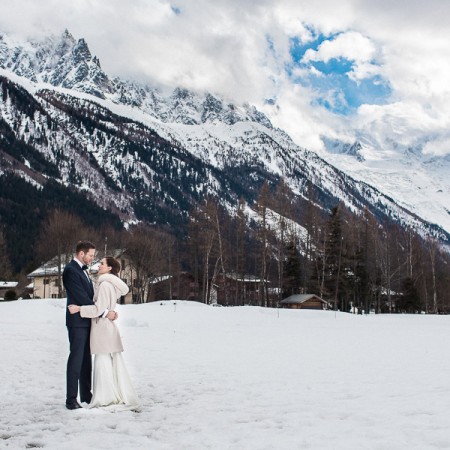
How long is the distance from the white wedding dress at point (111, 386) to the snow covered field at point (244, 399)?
0.23 meters

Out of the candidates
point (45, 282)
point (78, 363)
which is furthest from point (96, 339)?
point (45, 282)

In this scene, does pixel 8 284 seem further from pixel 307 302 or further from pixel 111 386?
pixel 111 386

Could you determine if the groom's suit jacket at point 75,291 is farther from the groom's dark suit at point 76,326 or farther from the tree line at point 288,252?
the tree line at point 288,252

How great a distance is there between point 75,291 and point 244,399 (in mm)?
3433

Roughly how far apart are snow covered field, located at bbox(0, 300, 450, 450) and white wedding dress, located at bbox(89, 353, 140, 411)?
228 millimetres

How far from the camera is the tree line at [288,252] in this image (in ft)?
175

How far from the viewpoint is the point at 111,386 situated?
8.00 metres

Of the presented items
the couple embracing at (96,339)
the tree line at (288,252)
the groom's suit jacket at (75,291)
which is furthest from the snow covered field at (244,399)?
the tree line at (288,252)

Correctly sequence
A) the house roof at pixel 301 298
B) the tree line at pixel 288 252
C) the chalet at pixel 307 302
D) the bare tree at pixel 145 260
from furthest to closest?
the bare tree at pixel 145 260
the chalet at pixel 307 302
the house roof at pixel 301 298
the tree line at pixel 288 252

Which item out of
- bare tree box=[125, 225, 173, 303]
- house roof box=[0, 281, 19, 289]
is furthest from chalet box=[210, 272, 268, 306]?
house roof box=[0, 281, 19, 289]

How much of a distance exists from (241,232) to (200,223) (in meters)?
5.35

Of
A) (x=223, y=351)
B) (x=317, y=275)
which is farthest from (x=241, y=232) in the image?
(x=223, y=351)

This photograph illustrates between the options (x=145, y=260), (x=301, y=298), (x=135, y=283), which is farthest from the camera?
(x=135, y=283)

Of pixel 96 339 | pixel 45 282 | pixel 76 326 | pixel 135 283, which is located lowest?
pixel 96 339
